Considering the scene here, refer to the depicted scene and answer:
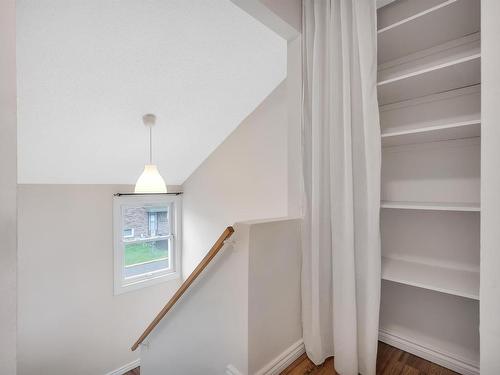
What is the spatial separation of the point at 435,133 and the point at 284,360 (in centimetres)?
142

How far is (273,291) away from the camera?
137cm

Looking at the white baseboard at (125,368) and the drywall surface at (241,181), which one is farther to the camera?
the white baseboard at (125,368)

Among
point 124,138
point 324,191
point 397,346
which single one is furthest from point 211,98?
point 397,346

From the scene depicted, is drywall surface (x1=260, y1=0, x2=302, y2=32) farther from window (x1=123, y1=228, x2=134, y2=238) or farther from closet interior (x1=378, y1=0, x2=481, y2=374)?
window (x1=123, y1=228, x2=134, y2=238)

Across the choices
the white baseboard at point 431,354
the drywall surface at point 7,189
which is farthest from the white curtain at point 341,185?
the drywall surface at point 7,189

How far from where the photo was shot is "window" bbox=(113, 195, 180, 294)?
11.8ft

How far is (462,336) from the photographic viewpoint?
136cm

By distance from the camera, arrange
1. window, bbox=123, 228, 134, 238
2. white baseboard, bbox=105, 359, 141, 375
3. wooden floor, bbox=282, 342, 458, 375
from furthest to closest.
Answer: window, bbox=123, 228, 134, 238 < white baseboard, bbox=105, 359, 141, 375 < wooden floor, bbox=282, 342, 458, 375

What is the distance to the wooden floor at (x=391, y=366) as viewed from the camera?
1.36 m

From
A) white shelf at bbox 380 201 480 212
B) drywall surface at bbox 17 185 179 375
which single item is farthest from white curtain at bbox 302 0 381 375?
drywall surface at bbox 17 185 179 375

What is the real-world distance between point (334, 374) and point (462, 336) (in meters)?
0.70

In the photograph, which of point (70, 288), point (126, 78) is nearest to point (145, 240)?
point (70, 288)
